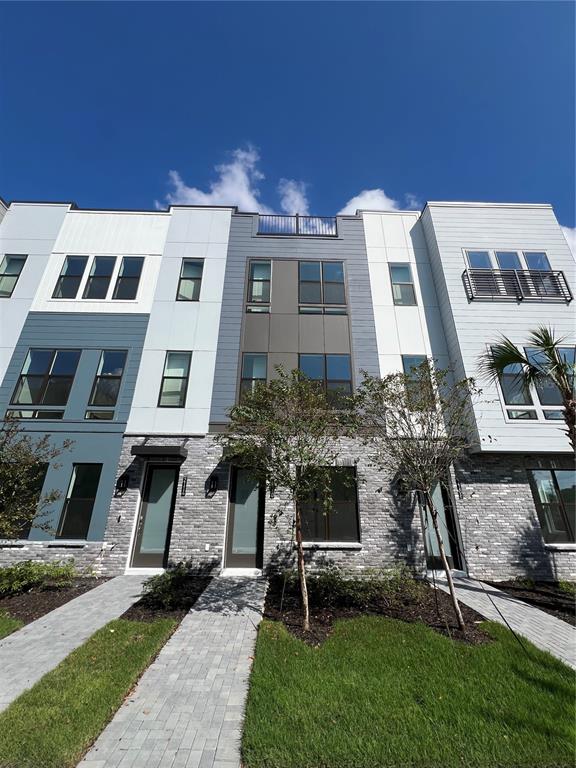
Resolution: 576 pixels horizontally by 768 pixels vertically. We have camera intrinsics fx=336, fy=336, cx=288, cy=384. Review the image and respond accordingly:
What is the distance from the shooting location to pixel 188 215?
14859 mm

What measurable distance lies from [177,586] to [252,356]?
24.5 ft

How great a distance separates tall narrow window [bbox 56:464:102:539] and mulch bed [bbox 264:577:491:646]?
6.03 metres

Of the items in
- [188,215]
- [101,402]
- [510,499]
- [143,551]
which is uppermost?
[188,215]

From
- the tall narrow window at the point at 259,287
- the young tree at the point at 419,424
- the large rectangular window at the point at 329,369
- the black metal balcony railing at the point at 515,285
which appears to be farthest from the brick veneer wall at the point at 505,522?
the tall narrow window at the point at 259,287

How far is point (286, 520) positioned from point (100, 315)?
10.1 m

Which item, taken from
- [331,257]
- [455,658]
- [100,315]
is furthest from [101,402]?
[455,658]

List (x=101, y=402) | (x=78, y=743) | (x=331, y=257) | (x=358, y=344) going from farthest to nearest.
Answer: (x=331, y=257) < (x=358, y=344) < (x=101, y=402) < (x=78, y=743)

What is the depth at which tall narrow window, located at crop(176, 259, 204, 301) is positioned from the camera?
43.7 feet

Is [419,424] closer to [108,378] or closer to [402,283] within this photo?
[402,283]

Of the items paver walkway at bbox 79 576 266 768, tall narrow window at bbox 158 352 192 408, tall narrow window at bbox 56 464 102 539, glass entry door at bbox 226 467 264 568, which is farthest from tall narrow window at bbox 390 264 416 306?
tall narrow window at bbox 56 464 102 539

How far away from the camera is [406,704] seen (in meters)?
4.21

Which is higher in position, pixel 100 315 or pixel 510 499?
pixel 100 315

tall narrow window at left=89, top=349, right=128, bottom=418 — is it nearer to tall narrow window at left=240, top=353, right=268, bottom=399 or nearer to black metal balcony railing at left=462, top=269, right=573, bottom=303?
tall narrow window at left=240, top=353, right=268, bottom=399

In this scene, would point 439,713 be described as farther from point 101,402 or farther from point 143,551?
point 101,402
